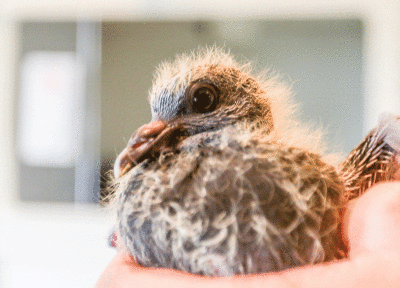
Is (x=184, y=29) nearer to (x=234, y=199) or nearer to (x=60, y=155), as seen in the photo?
(x=60, y=155)

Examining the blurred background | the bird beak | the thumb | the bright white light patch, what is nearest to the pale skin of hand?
the thumb

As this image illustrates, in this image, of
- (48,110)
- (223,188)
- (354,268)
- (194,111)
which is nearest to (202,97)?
(194,111)

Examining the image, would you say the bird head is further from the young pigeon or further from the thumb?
the thumb

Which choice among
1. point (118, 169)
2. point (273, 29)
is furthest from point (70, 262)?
point (118, 169)

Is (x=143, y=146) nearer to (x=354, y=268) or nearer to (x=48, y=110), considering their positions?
(x=354, y=268)

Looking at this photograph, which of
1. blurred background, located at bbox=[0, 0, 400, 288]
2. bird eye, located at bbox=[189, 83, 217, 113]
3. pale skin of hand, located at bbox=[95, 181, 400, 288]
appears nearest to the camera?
pale skin of hand, located at bbox=[95, 181, 400, 288]

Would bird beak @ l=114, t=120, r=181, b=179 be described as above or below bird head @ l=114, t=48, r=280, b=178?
below

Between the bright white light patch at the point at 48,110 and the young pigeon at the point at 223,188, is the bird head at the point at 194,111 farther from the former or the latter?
the bright white light patch at the point at 48,110
